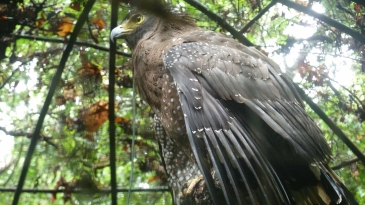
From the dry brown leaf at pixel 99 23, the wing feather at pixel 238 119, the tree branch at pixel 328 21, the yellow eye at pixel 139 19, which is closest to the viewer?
the wing feather at pixel 238 119

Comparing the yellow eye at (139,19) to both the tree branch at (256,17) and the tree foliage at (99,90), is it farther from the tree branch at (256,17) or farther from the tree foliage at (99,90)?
the tree branch at (256,17)

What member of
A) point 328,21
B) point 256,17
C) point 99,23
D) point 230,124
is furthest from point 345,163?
point 99,23

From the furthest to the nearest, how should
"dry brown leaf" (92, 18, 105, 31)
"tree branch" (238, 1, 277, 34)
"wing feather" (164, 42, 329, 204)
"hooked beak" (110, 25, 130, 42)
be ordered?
"dry brown leaf" (92, 18, 105, 31) → "hooked beak" (110, 25, 130, 42) → "tree branch" (238, 1, 277, 34) → "wing feather" (164, 42, 329, 204)

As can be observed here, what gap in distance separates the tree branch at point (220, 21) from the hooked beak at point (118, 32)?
2.16 feet

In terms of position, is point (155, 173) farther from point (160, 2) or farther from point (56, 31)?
point (160, 2)

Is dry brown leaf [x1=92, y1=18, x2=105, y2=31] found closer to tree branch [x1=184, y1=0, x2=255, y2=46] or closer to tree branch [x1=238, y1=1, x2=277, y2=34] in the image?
tree branch [x1=184, y1=0, x2=255, y2=46]

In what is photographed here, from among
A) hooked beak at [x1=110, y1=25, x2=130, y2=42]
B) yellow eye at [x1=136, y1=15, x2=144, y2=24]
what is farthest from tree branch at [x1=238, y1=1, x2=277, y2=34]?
hooked beak at [x1=110, y1=25, x2=130, y2=42]

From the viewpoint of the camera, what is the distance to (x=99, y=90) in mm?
4957

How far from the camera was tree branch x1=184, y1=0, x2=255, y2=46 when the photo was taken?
4.41 meters

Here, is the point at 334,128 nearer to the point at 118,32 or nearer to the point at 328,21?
the point at 328,21

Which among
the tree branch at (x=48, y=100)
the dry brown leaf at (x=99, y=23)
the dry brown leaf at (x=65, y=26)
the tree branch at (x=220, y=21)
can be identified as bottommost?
the tree branch at (x=48, y=100)

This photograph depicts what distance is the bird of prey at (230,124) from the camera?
3.05 meters

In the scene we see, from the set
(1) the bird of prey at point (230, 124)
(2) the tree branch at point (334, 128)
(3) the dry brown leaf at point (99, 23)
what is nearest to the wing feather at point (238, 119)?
(1) the bird of prey at point (230, 124)

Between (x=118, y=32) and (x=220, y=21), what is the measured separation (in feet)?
3.00
